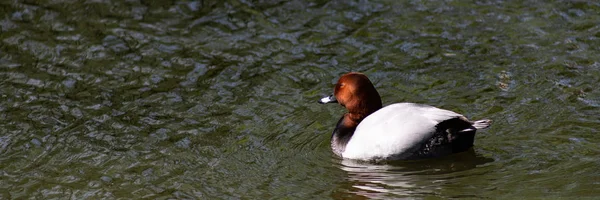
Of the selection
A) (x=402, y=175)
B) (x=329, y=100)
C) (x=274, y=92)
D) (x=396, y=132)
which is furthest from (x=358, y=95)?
(x=274, y=92)

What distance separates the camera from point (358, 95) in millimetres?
7301

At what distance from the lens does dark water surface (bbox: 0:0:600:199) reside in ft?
21.5

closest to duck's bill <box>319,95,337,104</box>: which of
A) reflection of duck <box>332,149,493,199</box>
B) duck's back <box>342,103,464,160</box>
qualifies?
duck's back <box>342,103,464,160</box>

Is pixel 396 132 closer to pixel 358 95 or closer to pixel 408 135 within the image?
pixel 408 135

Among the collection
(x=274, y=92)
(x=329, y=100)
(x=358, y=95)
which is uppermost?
(x=358, y=95)

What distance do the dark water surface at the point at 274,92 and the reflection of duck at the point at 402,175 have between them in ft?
0.07

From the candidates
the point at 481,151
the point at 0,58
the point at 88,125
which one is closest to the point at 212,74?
the point at 88,125

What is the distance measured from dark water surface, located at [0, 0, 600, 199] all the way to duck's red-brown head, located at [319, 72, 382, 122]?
43 cm

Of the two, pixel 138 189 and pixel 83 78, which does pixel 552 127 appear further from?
pixel 83 78

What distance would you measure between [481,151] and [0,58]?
17.3 ft

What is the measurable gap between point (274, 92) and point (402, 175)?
2.14 meters

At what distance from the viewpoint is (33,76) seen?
885 cm

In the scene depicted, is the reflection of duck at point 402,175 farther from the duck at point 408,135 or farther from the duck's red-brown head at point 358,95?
the duck's red-brown head at point 358,95

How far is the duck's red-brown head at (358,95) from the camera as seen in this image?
7266 mm
